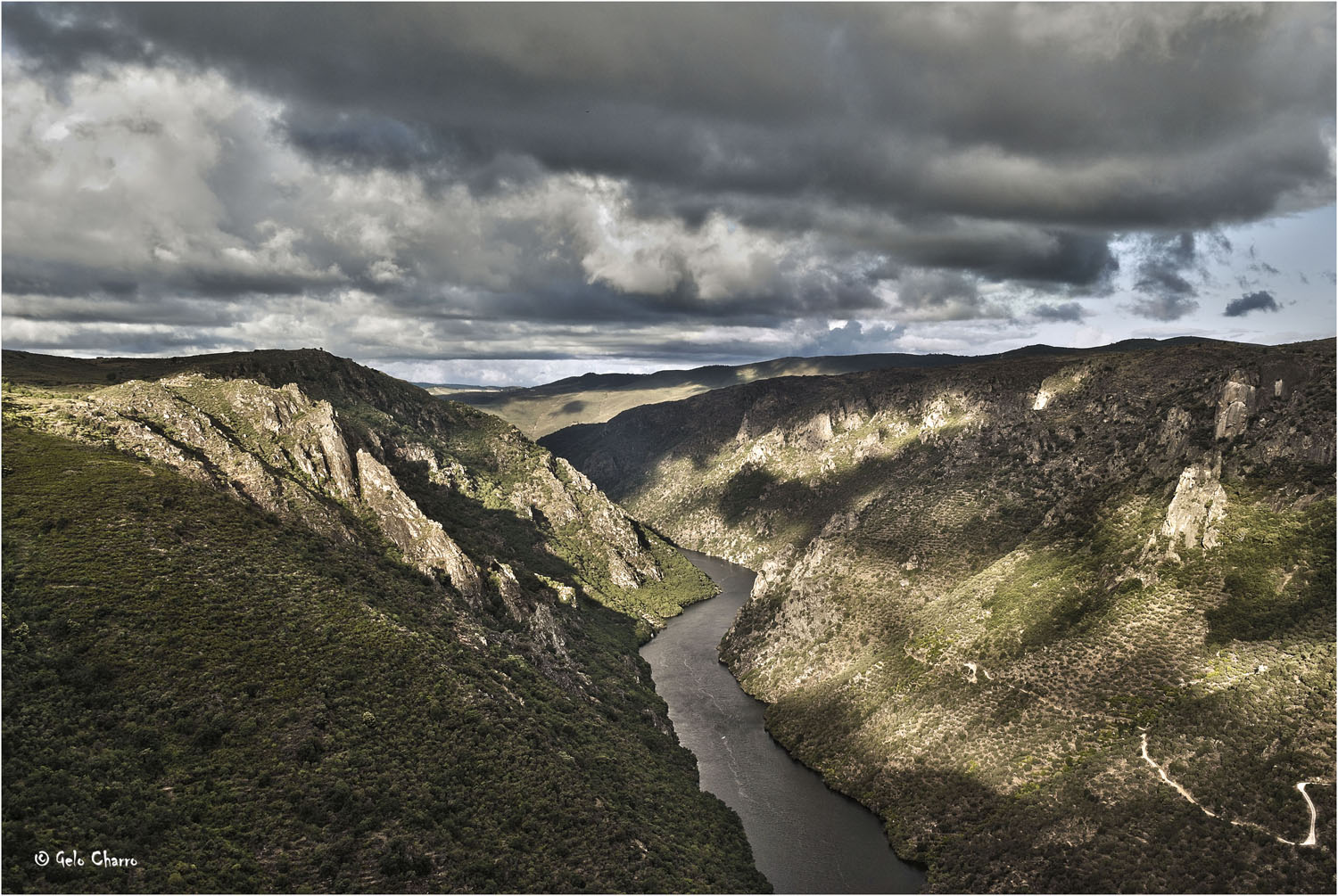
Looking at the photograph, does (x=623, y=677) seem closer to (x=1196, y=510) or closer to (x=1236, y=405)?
(x=1196, y=510)

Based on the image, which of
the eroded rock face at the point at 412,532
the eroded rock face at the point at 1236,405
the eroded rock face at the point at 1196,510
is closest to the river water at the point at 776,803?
the eroded rock face at the point at 412,532

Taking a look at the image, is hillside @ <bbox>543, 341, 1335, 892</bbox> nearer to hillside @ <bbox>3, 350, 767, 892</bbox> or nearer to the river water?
the river water

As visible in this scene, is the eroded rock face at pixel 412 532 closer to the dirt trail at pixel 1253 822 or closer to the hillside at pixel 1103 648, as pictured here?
the hillside at pixel 1103 648

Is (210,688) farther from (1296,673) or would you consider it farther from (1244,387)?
(1244,387)

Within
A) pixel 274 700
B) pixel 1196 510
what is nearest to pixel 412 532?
pixel 274 700

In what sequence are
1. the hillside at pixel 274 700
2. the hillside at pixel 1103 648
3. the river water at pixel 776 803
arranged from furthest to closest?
the river water at pixel 776 803 < the hillside at pixel 1103 648 < the hillside at pixel 274 700

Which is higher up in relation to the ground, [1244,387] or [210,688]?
[1244,387]

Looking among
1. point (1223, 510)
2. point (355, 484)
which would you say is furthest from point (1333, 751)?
point (355, 484)
